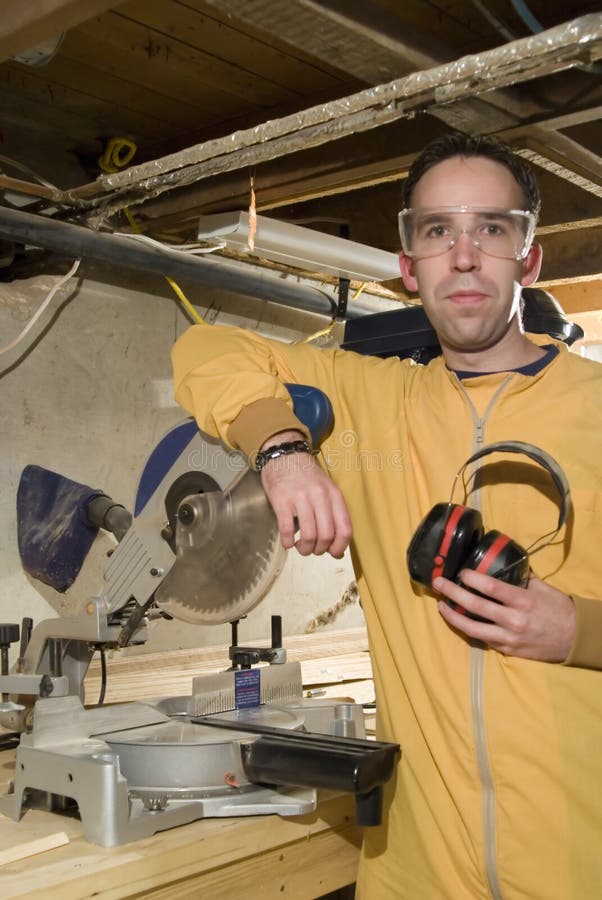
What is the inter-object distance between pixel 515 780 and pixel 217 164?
1429mm

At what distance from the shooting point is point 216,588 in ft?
4.91

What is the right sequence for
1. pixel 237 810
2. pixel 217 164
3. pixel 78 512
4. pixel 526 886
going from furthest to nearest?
pixel 217 164 < pixel 78 512 < pixel 237 810 < pixel 526 886

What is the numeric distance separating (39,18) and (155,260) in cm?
100

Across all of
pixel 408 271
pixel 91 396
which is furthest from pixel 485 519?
pixel 91 396

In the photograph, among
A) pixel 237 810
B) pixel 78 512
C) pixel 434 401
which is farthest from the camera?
pixel 78 512

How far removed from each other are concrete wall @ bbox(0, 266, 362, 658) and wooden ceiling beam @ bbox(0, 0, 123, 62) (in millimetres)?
885

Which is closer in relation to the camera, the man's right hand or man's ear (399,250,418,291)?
the man's right hand

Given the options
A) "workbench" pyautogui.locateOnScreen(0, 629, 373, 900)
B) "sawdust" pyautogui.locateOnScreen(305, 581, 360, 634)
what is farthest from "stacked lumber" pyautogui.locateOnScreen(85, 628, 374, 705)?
"workbench" pyautogui.locateOnScreen(0, 629, 373, 900)

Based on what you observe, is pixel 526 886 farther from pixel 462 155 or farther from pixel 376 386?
pixel 462 155

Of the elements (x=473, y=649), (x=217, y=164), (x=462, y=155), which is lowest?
(x=473, y=649)

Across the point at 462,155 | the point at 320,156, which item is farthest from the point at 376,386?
the point at 320,156

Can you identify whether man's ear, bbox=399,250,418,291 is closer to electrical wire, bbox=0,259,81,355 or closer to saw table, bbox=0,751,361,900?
saw table, bbox=0,751,361,900

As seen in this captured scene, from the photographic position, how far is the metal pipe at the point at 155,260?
2.24m

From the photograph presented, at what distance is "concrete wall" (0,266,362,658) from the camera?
2414mm
